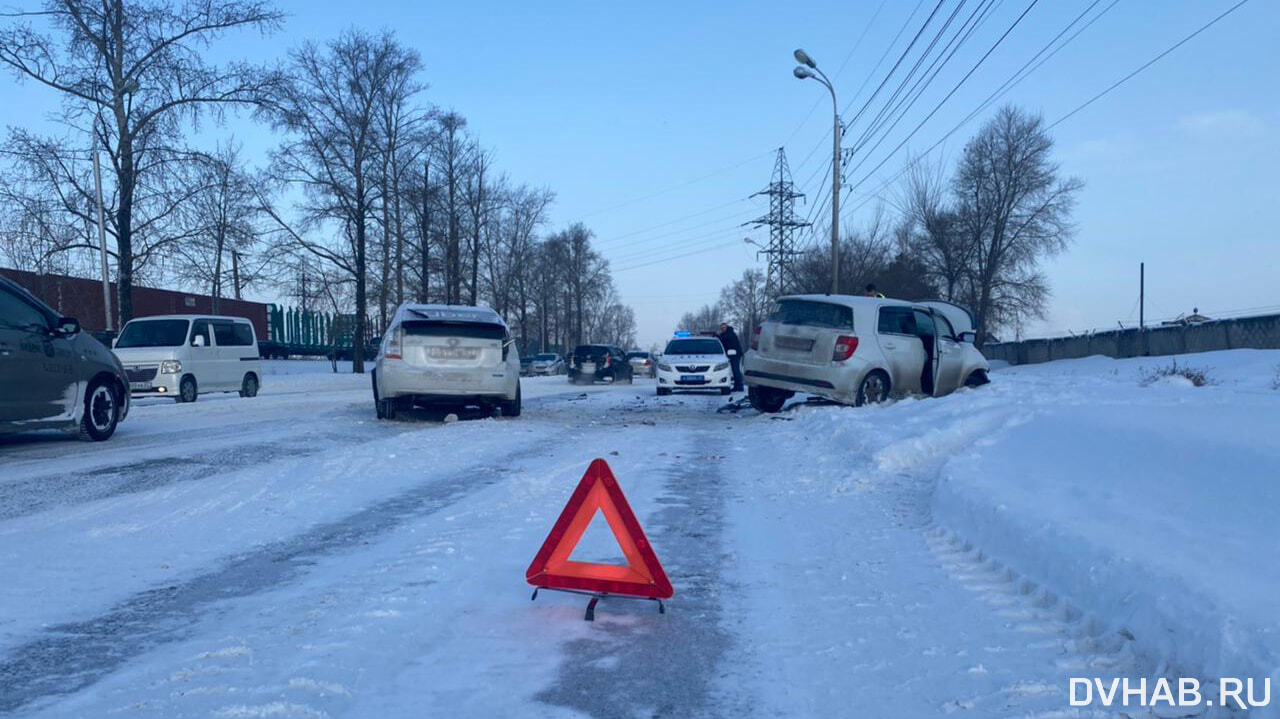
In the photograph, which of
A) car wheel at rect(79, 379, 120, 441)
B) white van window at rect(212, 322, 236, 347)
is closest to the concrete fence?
car wheel at rect(79, 379, 120, 441)

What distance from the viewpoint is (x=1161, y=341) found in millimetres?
29000

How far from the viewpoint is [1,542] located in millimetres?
5652

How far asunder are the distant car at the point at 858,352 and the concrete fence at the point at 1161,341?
1338 cm

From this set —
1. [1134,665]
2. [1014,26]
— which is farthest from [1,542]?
[1014,26]

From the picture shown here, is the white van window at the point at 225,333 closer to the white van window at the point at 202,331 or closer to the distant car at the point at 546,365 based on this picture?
the white van window at the point at 202,331

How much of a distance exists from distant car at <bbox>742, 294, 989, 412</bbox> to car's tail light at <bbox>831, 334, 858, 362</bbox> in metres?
0.01

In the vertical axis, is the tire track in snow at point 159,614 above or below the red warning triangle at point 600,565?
below

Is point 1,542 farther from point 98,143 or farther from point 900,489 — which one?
point 98,143

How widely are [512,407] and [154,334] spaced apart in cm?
1019

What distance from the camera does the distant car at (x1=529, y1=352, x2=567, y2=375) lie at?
Answer: 5491 cm

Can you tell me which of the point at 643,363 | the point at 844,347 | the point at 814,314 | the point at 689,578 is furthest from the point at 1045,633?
the point at 643,363

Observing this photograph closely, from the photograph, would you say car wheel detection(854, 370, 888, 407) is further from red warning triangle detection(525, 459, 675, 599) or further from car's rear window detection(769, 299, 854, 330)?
red warning triangle detection(525, 459, 675, 599)

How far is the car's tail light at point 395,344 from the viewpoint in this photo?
13.3 meters

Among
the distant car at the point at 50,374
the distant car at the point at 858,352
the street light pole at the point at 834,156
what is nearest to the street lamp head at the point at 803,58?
the street light pole at the point at 834,156
